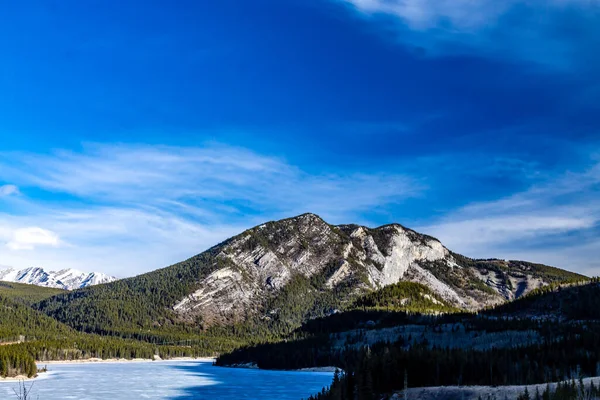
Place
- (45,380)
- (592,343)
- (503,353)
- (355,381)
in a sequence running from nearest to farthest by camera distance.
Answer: (355,381) < (503,353) < (592,343) < (45,380)

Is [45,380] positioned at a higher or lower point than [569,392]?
lower

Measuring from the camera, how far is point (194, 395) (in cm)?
12925

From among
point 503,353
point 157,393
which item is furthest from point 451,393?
point 157,393

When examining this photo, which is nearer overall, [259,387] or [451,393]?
[451,393]

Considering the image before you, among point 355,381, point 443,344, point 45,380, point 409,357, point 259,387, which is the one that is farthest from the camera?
point 443,344

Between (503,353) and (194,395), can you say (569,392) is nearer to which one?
(503,353)

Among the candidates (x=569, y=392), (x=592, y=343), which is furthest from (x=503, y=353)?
(x=569, y=392)

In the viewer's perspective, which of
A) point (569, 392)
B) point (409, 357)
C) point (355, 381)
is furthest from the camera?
point (409, 357)

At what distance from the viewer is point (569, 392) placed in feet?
182

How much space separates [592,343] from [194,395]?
90.3 m

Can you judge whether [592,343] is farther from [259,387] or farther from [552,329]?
[259,387]

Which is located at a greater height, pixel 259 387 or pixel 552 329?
pixel 552 329

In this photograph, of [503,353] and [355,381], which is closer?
[355,381]

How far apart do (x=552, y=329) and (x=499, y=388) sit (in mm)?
121888
